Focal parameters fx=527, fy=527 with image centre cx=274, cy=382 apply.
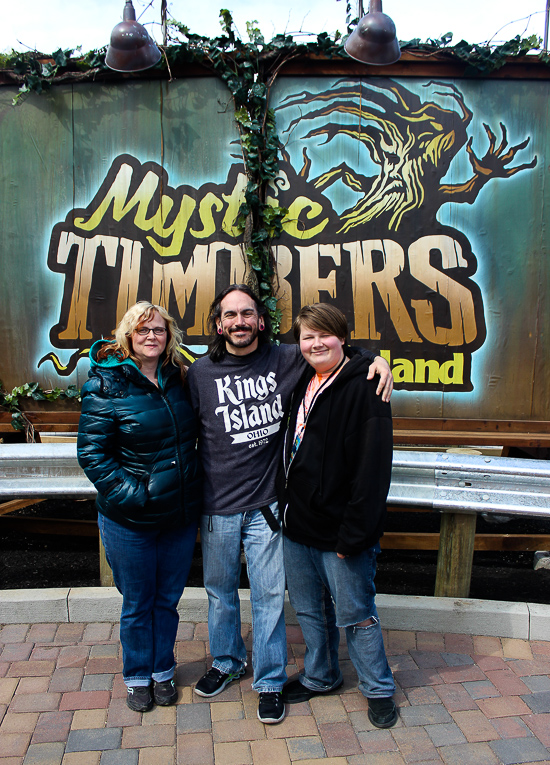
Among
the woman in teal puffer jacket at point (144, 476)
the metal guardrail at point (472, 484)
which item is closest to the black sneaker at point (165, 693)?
the woman in teal puffer jacket at point (144, 476)

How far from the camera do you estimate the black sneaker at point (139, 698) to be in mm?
2380

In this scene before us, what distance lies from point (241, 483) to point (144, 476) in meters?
0.45

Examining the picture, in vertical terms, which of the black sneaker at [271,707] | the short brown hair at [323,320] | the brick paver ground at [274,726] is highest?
the short brown hair at [323,320]

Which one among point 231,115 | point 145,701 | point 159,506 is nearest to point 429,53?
point 231,115

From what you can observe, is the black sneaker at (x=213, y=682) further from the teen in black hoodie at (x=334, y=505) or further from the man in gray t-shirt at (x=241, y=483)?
the teen in black hoodie at (x=334, y=505)

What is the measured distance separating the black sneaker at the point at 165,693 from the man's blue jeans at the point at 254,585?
240 mm

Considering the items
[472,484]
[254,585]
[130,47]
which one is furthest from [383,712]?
[130,47]

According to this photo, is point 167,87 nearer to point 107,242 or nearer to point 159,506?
point 107,242

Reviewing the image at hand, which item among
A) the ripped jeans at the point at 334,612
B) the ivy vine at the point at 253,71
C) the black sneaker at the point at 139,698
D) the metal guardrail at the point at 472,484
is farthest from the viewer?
the ivy vine at the point at 253,71

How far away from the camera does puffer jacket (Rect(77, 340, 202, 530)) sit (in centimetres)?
227

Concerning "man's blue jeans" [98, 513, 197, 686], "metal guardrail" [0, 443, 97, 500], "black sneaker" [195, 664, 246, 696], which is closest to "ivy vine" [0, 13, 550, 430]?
"metal guardrail" [0, 443, 97, 500]

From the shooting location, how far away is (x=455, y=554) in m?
3.09

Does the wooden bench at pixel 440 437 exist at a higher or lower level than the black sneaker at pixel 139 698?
higher

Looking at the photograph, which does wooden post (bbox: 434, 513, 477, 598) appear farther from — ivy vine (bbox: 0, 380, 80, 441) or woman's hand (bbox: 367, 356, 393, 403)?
ivy vine (bbox: 0, 380, 80, 441)
